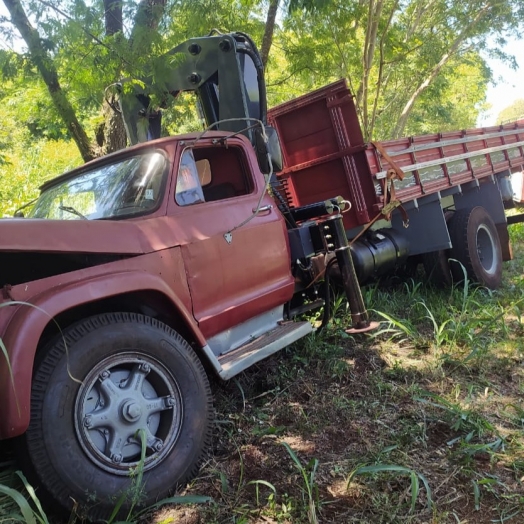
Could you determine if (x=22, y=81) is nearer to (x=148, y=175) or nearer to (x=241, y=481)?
(x=148, y=175)

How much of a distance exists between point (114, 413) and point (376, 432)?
5.16 feet

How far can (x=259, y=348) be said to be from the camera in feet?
11.3

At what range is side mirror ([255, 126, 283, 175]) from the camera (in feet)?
12.1

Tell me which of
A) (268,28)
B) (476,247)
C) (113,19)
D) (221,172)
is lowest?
(476,247)

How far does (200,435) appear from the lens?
2.70 m

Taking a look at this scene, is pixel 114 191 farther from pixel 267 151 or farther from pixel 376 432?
pixel 376 432

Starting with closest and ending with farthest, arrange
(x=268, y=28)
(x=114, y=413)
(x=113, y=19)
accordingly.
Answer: (x=114, y=413) → (x=113, y=19) → (x=268, y=28)

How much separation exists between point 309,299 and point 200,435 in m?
2.32

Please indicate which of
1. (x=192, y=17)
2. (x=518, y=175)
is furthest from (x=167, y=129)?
(x=518, y=175)

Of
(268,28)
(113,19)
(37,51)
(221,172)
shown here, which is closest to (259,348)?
(221,172)

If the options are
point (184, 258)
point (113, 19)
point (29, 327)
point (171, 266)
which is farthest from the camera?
point (113, 19)

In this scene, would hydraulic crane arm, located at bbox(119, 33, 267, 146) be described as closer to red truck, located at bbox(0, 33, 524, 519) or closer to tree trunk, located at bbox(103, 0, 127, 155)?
red truck, located at bbox(0, 33, 524, 519)

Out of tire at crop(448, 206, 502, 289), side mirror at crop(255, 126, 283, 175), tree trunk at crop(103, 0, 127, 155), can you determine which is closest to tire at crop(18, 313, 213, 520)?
side mirror at crop(255, 126, 283, 175)

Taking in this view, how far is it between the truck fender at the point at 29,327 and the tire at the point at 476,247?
4309 mm
